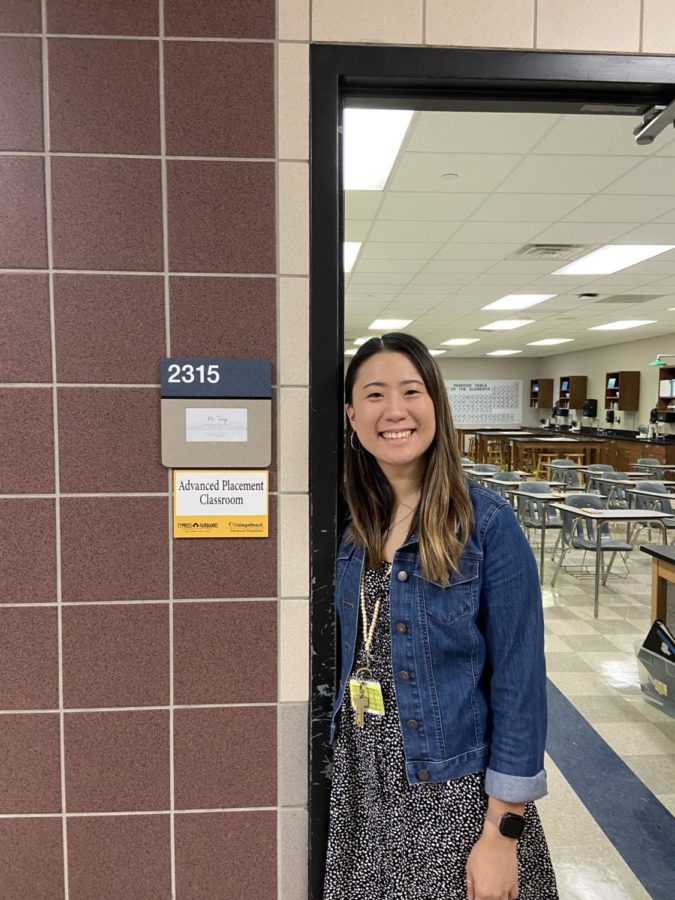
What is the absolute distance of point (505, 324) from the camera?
1017cm

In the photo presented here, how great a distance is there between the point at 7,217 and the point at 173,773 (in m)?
1.32

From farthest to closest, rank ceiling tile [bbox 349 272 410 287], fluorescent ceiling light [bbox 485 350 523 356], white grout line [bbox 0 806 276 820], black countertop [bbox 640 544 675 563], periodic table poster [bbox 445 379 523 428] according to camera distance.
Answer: periodic table poster [bbox 445 379 523 428], fluorescent ceiling light [bbox 485 350 523 356], ceiling tile [bbox 349 272 410 287], black countertop [bbox 640 544 675 563], white grout line [bbox 0 806 276 820]

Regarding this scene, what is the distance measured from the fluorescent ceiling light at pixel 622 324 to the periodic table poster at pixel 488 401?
23.2 ft

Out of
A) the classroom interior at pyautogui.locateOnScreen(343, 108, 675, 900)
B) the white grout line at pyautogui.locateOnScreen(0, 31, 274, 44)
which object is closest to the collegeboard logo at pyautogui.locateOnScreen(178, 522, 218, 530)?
the white grout line at pyautogui.locateOnScreen(0, 31, 274, 44)

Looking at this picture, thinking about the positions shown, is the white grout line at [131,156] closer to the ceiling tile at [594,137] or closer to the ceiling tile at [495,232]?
the ceiling tile at [594,137]

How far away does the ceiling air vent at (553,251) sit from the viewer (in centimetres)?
518

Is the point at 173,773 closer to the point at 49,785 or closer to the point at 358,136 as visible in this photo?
the point at 49,785

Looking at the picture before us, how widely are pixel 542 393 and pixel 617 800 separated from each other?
15.5 meters

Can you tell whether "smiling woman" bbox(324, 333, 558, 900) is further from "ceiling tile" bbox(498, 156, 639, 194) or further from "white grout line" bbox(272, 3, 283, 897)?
"ceiling tile" bbox(498, 156, 639, 194)

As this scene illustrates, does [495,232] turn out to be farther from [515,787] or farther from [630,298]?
[515,787]

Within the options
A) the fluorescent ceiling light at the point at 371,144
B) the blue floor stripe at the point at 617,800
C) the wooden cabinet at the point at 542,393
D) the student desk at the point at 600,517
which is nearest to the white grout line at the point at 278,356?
the fluorescent ceiling light at the point at 371,144

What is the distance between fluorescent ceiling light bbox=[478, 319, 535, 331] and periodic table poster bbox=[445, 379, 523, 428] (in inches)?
280

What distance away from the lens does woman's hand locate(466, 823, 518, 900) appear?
1158 millimetres

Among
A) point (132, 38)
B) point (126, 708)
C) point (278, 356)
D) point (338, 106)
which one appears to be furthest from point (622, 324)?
point (126, 708)
